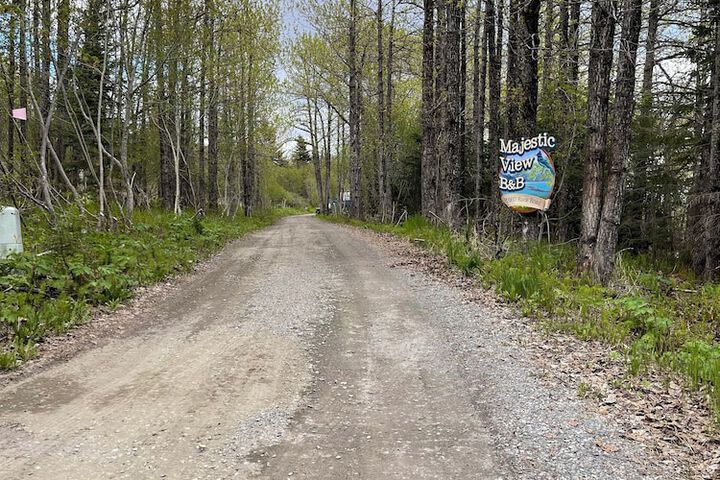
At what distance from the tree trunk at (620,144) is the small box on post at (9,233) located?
8.44 metres

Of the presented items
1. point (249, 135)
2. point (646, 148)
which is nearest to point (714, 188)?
point (646, 148)

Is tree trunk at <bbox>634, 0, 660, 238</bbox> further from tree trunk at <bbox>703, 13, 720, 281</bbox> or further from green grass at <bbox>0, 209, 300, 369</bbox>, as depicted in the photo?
green grass at <bbox>0, 209, 300, 369</bbox>

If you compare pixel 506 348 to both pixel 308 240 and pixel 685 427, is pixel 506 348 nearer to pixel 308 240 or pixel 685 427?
pixel 685 427

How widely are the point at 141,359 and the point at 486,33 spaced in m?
14.8

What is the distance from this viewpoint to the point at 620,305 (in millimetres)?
5945

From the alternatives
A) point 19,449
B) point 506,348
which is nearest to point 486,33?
point 506,348

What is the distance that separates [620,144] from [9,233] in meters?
8.81

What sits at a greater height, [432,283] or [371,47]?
[371,47]

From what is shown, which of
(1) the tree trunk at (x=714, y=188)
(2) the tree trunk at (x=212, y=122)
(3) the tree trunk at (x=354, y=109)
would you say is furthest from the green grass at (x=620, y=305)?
(3) the tree trunk at (x=354, y=109)

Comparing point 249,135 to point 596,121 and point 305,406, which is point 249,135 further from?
point 305,406

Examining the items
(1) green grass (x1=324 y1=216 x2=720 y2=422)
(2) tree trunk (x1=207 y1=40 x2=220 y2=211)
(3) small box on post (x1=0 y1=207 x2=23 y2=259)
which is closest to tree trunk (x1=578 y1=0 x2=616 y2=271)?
(1) green grass (x1=324 y1=216 x2=720 y2=422)

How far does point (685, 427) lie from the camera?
338cm

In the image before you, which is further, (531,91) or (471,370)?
(531,91)

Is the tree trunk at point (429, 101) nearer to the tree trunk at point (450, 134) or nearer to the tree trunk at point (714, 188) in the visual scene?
the tree trunk at point (450, 134)
